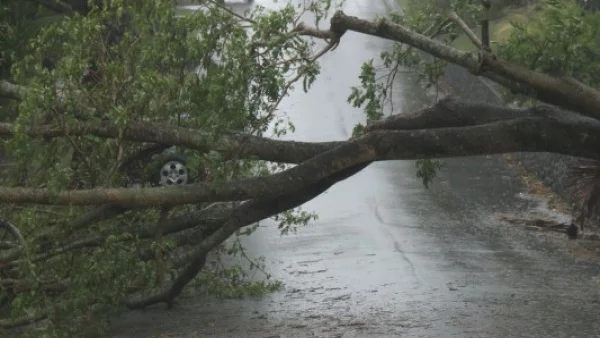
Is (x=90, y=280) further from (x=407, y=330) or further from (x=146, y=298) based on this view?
(x=407, y=330)

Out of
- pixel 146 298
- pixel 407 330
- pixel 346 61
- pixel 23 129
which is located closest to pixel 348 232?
pixel 146 298

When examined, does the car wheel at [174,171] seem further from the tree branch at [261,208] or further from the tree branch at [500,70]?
the tree branch at [500,70]

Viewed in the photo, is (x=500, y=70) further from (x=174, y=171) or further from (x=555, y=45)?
(x=174, y=171)

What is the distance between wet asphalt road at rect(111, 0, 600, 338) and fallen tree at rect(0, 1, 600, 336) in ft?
3.42

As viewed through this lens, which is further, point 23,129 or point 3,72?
point 3,72

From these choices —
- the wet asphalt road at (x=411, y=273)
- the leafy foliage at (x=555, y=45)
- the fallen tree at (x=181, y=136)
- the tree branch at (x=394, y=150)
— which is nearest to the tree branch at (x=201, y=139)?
the fallen tree at (x=181, y=136)

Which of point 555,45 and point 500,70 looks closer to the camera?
point 500,70

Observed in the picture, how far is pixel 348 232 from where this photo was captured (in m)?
15.6

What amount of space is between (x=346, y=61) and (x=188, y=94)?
2198 centimetres

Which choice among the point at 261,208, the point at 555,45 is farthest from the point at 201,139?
the point at 555,45

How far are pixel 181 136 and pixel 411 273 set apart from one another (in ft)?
14.0

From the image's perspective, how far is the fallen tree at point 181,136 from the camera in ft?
30.5

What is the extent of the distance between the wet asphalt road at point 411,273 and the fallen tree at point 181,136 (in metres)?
1.04

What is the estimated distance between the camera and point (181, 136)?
9773 mm
